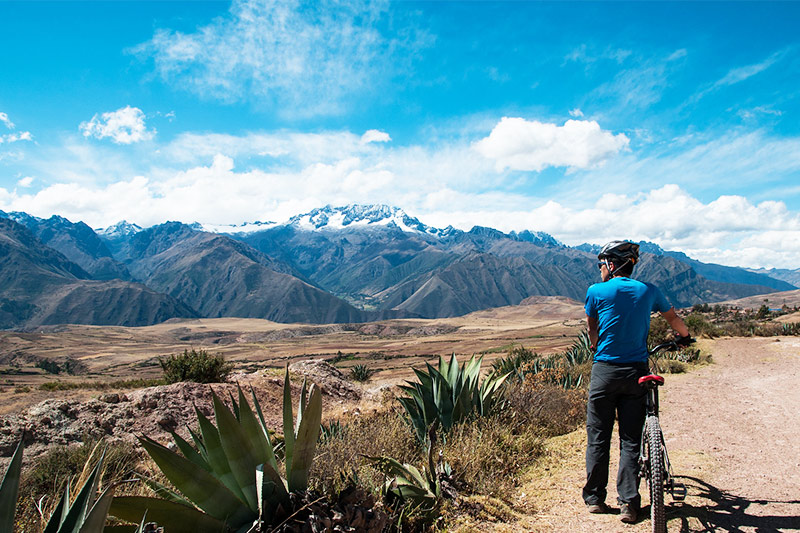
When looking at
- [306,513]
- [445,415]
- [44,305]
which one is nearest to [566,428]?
[445,415]

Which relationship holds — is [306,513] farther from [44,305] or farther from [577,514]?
[44,305]

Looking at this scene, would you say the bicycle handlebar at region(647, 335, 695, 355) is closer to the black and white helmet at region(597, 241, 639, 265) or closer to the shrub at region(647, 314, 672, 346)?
the black and white helmet at region(597, 241, 639, 265)

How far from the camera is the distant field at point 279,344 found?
43000 mm

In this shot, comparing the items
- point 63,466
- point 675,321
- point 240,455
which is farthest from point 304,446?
point 63,466

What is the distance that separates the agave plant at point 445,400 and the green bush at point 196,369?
8386 mm

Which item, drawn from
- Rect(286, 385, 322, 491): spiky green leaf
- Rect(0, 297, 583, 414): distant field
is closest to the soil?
Rect(286, 385, 322, 491): spiky green leaf

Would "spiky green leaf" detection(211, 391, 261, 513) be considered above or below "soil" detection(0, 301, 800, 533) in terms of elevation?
above

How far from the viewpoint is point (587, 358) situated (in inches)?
479

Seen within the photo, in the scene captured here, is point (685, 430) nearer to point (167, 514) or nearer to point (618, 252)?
point (618, 252)

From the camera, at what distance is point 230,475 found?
2.66 metres

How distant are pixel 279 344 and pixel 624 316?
9415 cm

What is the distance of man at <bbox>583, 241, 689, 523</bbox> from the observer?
11.6 feet

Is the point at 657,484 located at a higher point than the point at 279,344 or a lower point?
higher

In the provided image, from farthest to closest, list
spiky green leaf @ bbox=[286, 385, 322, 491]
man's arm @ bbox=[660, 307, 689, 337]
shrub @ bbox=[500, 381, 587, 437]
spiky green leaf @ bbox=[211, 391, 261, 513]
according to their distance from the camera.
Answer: shrub @ bbox=[500, 381, 587, 437], man's arm @ bbox=[660, 307, 689, 337], spiky green leaf @ bbox=[286, 385, 322, 491], spiky green leaf @ bbox=[211, 391, 261, 513]
